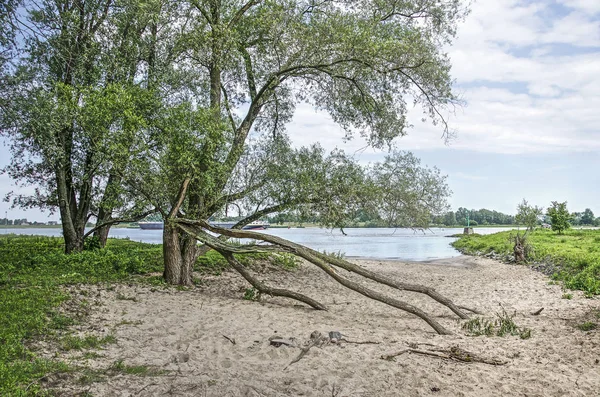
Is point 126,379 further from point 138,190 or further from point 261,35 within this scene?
point 261,35

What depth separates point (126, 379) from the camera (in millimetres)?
5535

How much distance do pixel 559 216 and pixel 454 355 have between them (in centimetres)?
2918

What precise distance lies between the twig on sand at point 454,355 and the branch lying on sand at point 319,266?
1.64 metres

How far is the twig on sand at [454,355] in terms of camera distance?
639cm

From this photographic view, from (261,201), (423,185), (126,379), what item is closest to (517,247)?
(423,185)

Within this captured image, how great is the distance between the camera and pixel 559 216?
3158 cm

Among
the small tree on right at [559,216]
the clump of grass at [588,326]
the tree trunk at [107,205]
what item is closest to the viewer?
the clump of grass at [588,326]

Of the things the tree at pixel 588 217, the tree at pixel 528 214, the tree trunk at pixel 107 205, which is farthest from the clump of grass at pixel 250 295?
the tree at pixel 588 217

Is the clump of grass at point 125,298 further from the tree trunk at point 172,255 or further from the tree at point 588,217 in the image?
the tree at point 588,217

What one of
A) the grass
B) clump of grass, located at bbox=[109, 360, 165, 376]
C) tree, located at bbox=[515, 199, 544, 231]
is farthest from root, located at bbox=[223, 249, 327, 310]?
tree, located at bbox=[515, 199, 544, 231]

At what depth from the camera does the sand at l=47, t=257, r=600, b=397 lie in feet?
17.8

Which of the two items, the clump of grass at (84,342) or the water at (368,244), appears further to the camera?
the water at (368,244)

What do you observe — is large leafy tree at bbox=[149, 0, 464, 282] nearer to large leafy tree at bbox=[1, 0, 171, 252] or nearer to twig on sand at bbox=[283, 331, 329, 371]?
large leafy tree at bbox=[1, 0, 171, 252]

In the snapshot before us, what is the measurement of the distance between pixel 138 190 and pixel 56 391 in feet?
21.7
